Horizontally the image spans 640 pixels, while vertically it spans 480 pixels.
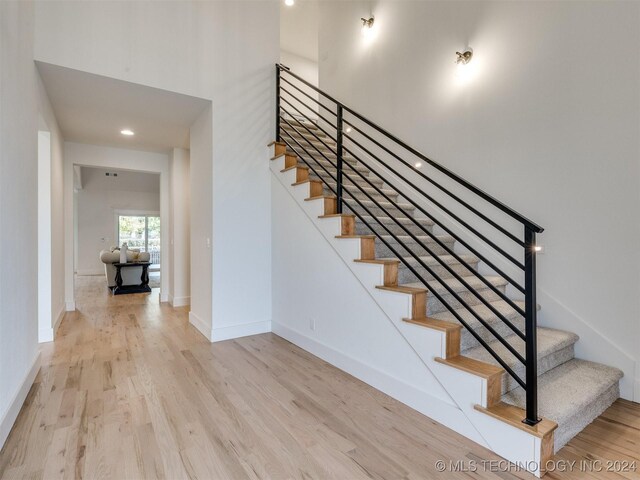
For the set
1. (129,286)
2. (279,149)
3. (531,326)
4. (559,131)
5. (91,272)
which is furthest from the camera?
(91,272)

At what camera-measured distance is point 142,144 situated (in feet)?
16.6

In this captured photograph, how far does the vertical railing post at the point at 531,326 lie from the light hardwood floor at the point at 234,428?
309mm

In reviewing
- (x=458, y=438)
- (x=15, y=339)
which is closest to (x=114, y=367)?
(x=15, y=339)

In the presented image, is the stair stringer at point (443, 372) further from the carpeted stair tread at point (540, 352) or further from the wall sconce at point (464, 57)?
the wall sconce at point (464, 57)

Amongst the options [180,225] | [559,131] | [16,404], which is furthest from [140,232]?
[559,131]

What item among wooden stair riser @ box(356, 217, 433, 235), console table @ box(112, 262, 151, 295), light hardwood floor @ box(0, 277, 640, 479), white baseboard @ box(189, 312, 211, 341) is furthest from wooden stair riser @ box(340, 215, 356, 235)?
console table @ box(112, 262, 151, 295)

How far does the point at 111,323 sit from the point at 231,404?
115 inches

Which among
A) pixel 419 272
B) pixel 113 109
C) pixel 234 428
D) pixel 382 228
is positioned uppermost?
pixel 113 109

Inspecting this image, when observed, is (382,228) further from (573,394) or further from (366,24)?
(366,24)

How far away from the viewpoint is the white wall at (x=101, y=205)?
10.2 m

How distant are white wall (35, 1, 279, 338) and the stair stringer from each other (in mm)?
1073

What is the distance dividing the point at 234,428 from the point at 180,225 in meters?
4.03

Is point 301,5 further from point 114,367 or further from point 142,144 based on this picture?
point 114,367

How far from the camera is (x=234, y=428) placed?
1.93 meters
